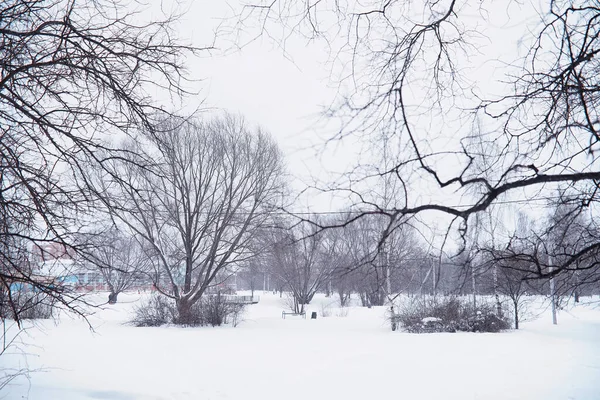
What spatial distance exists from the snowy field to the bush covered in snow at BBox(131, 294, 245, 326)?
316cm

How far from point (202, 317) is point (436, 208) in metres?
15.6

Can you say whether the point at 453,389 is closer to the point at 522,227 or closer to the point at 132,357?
the point at 522,227

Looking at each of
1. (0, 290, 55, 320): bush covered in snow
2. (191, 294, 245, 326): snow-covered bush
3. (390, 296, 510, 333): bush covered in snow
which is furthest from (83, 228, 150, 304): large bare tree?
(390, 296, 510, 333): bush covered in snow

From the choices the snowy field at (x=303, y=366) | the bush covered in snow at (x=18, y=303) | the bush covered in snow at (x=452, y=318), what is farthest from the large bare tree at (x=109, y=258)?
the bush covered in snow at (x=452, y=318)

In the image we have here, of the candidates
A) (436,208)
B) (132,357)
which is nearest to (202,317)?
(132,357)

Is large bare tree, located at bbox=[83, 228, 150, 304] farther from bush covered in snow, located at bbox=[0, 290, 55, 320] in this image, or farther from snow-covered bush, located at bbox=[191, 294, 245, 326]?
snow-covered bush, located at bbox=[191, 294, 245, 326]

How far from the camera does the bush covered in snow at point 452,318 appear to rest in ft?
50.1

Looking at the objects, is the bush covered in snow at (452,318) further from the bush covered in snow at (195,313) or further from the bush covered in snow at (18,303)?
the bush covered in snow at (18,303)

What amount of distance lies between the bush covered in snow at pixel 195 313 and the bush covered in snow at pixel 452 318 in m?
6.58

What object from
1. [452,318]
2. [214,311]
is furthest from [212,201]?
[452,318]

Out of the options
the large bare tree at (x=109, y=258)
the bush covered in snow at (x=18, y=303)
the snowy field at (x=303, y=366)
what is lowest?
the snowy field at (x=303, y=366)

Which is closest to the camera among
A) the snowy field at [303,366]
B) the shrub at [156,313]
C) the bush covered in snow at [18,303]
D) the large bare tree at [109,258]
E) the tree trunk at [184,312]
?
the bush covered in snow at [18,303]

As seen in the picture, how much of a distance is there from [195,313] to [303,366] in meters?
9.30

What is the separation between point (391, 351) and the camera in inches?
417
